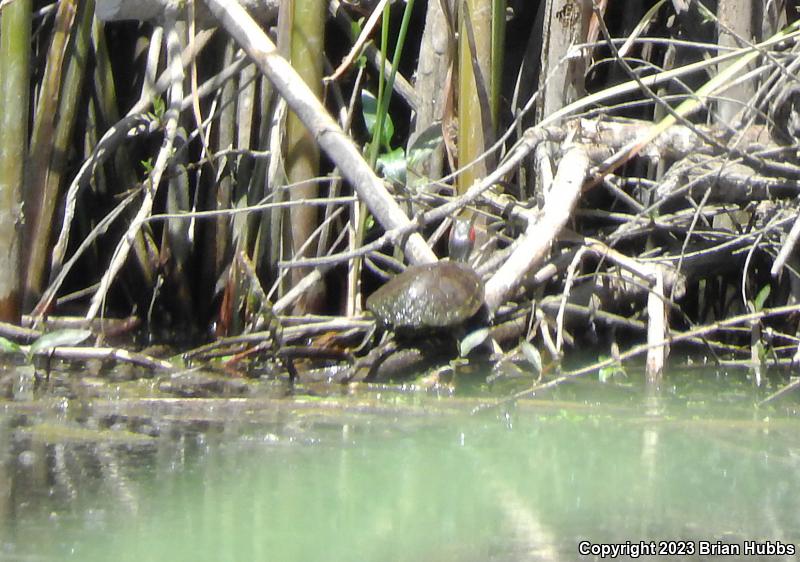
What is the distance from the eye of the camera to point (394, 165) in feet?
11.9

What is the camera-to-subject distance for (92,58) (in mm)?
4008

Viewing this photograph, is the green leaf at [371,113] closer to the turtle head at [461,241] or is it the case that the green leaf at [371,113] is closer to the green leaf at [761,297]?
the turtle head at [461,241]

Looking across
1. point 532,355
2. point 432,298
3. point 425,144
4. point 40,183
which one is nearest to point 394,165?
point 425,144

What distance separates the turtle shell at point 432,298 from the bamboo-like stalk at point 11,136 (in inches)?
50.8

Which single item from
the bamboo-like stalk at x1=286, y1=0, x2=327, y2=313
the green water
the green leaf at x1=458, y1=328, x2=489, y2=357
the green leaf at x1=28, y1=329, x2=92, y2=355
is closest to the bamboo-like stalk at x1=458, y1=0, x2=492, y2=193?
the bamboo-like stalk at x1=286, y1=0, x2=327, y2=313

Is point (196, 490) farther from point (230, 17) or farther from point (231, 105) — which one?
point (231, 105)

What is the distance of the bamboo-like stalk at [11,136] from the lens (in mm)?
3621

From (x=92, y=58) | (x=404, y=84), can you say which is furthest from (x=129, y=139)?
(x=404, y=84)

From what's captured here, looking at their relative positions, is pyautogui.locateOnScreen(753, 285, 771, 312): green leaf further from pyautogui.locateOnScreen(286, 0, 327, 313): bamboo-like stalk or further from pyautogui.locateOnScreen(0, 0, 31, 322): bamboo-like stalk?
pyautogui.locateOnScreen(0, 0, 31, 322): bamboo-like stalk

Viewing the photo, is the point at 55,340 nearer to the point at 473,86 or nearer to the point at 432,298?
the point at 432,298

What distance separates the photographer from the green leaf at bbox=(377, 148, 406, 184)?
3.60 meters

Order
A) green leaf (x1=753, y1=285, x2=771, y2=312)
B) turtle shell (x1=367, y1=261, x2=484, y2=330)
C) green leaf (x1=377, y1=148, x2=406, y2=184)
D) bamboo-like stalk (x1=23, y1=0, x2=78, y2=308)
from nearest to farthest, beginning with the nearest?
Answer: turtle shell (x1=367, y1=261, x2=484, y2=330) → green leaf (x1=753, y1=285, x2=771, y2=312) → green leaf (x1=377, y1=148, x2=406, y2=184) → bamboo-like stalk (x1=23, y1=0, x2=78, y2=308)

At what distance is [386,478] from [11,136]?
2.05 meters

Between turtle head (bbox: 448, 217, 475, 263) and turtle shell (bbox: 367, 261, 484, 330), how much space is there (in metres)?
0.30
